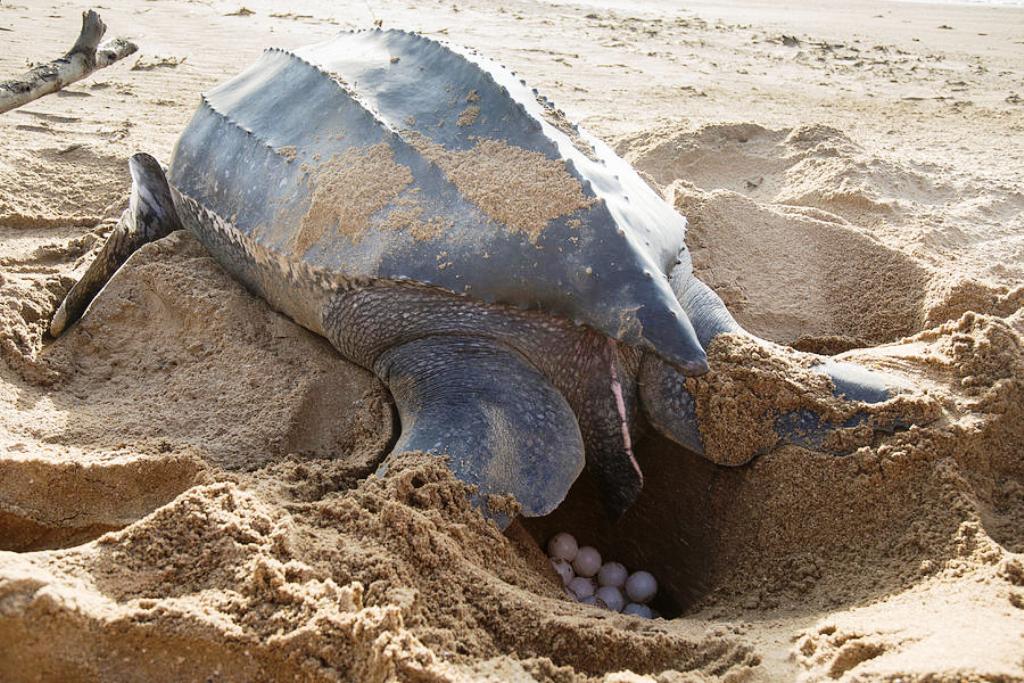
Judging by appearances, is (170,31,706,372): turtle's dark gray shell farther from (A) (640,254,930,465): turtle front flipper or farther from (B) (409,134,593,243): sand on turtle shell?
(A) (640,254,930,465): turtle front flipper

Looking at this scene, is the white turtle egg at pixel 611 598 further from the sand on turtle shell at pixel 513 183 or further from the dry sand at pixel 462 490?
the sand on turtle shell at pixel 513 183

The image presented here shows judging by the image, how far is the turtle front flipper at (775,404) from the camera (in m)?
1.88

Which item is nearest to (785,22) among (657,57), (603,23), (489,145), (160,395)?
(603,23)

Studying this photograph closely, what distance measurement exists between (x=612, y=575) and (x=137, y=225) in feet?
6.61

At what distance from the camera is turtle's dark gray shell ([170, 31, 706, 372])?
1.90 m

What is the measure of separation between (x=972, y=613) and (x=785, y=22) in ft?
27.9

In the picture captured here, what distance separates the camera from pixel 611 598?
208 cm

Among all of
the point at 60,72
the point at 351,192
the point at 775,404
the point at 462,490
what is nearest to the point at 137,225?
the point at 60,72

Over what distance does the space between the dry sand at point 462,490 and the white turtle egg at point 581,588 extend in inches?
7.0

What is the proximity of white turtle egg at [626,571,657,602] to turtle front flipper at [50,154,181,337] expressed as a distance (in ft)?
6.24

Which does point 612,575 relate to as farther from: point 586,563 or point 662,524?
point 662,524

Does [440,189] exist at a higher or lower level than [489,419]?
higher

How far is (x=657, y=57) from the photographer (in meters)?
6.73

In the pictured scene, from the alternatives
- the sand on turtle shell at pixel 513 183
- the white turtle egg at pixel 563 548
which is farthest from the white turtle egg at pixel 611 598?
the sand on turtle shell at pixel 513 183
